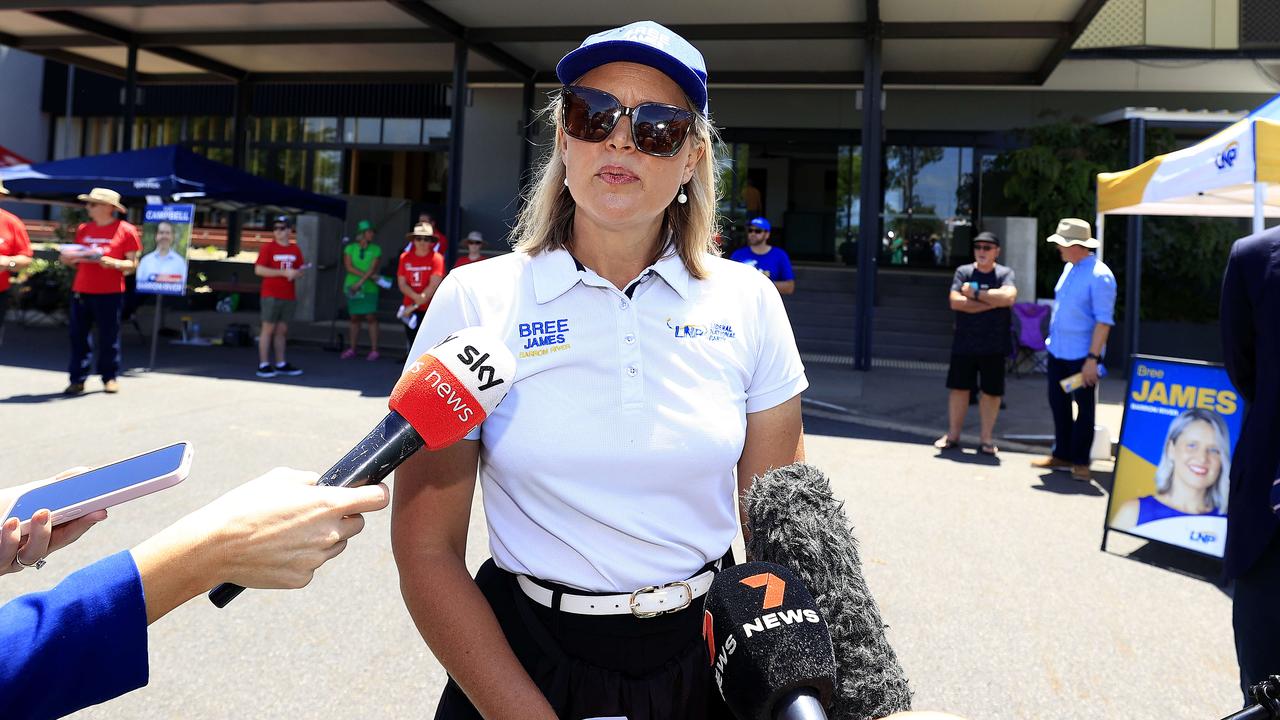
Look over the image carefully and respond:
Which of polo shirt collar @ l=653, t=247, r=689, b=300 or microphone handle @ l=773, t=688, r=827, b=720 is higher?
polo shirt collar @ l=653, t=247, r=689, b=300

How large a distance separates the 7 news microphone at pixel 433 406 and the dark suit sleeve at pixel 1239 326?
1882mm

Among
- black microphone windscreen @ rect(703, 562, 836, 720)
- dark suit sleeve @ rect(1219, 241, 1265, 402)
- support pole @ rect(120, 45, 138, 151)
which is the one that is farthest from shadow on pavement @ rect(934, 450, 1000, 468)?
support pole @ rect(120, 45, 138, 151)

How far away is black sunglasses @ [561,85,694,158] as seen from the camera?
66.9 inches

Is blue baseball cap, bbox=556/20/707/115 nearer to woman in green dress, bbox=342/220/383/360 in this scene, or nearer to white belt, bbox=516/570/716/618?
white belt, bbox=516/570/716/618

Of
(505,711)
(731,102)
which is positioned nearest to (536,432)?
(505,711)

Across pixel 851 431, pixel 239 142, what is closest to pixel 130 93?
pixel 239 142

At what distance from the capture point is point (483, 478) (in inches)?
65.4

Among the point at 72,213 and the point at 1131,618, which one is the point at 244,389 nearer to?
the point at 1131,618

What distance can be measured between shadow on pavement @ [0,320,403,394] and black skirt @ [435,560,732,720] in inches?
344

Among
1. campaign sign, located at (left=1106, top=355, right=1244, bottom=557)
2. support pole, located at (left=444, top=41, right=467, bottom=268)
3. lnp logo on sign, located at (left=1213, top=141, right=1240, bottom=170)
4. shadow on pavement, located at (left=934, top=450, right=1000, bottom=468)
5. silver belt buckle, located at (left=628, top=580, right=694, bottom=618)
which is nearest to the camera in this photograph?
silver belt buckle, located at (left=628, top=580, right=694, bottom=618)

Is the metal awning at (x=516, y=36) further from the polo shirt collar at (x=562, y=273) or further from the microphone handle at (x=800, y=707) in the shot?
the microphone handle at (x=800, y=707)

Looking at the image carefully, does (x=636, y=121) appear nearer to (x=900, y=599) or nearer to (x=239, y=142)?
(x=900, y=599)

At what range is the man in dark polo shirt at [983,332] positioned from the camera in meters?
7.86

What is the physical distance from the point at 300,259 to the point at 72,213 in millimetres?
12468
